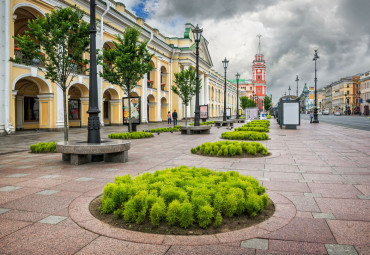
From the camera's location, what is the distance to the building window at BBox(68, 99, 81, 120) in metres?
28.2

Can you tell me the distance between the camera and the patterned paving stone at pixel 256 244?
277cm

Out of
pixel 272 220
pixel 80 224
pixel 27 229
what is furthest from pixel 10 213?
pixel 272 220

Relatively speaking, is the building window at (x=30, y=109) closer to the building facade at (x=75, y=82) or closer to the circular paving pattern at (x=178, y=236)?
the building facade at (x=75, y=82)

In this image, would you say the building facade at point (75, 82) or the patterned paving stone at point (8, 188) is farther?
the building facade at point (75, 82)

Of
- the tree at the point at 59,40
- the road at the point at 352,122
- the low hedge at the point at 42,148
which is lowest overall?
the low hedge at the point at 42,148

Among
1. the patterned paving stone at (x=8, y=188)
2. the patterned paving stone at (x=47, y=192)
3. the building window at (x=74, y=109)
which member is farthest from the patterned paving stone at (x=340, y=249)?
the building window at (x=74, y=109)

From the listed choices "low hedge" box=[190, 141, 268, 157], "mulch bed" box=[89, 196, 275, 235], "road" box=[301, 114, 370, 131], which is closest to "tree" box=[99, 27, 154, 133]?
"low hedge" box=[190, 141, 268, 157]

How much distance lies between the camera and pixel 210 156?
8.77m

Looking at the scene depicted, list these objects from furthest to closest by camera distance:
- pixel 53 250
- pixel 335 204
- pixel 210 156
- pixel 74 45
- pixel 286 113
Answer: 1. pixel 286 113
2. pixel 74 45
3. pixel 210 156
4. pixel 335 204
5. pixel 53 250

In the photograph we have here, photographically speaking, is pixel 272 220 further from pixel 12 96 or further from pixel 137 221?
pixel 12 96

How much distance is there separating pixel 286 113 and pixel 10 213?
2314 cm

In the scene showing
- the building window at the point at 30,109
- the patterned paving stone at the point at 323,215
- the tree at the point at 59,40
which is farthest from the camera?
the building window at the point at 30,109

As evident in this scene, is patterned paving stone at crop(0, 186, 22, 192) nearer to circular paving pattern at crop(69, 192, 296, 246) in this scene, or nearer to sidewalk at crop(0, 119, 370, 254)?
sidewalk at crop(0, 119, 370, 254)

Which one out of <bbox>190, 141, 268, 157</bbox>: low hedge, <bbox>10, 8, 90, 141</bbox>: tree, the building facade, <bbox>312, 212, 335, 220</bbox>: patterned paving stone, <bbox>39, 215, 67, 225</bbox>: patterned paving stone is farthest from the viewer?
the building facade
